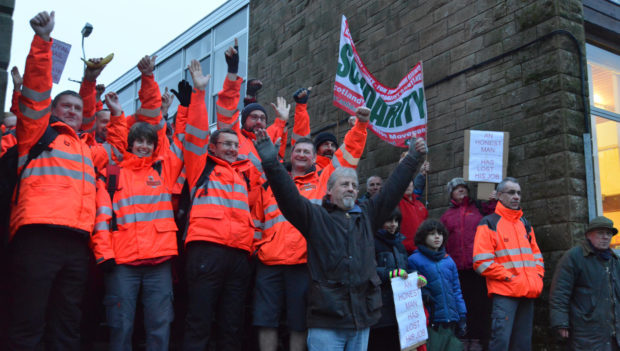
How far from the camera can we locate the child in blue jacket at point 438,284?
554 cm

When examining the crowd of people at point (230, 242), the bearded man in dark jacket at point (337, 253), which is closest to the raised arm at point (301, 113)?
the crowd of people at point (230, 242)

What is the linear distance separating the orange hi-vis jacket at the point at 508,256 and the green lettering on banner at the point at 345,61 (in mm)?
2865

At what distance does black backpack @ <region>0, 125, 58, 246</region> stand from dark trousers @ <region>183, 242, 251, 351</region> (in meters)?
1.34

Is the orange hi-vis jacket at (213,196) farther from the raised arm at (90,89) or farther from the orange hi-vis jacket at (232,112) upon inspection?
the raised arm at (90,89)

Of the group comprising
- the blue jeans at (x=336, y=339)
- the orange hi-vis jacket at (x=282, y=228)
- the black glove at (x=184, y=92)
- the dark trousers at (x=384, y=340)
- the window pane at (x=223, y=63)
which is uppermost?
the window pane at (x=223, y=63)

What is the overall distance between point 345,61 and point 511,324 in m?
4.08

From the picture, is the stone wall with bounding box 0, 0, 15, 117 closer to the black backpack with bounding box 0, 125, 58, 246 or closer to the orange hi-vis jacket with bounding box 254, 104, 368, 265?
the black backpack with bounding box 0, 125, 58, 246

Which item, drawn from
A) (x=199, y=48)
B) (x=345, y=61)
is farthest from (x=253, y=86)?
(x=199, y=48)

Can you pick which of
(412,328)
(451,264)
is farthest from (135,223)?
(451,264)

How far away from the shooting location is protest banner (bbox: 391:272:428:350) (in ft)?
16.1

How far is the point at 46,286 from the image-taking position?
3.83 m

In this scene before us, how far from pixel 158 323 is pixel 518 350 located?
12.4 ft

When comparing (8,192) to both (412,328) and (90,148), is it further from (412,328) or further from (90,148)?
(412,328)

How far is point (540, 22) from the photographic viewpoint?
23.8ft
